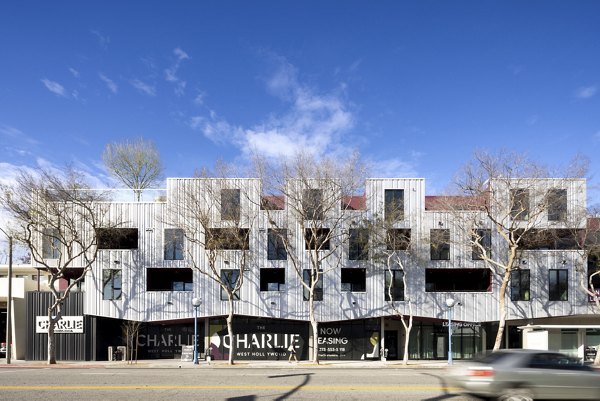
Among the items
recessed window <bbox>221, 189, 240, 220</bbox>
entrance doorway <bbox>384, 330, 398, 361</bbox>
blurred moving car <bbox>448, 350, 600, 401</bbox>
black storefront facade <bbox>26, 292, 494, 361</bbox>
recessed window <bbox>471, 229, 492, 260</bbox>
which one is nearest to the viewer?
blurred moving car <bbox>448, 350, 600, 401</bbox>

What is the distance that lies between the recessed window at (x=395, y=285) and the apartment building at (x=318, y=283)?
7 centimetres

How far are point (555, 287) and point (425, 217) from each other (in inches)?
376

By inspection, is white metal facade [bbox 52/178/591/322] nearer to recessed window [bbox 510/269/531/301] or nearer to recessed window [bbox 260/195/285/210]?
recessed window [bbox 510/269/531/301]

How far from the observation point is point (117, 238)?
33125 millimetres

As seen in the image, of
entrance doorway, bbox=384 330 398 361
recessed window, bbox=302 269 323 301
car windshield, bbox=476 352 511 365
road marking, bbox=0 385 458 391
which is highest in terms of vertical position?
car windshield, bbox=476 352 511 365

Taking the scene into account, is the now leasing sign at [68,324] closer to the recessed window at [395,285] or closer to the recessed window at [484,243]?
the recessed window at [395,285]

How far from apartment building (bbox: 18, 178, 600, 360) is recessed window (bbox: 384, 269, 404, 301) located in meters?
0.07

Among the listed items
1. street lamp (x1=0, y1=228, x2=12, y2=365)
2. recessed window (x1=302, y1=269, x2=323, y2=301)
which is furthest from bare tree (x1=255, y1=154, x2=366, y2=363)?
street lamp (x1=0, y1=228, x2=12, y2=365)

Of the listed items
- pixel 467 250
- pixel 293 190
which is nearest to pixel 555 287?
pixel 467 250

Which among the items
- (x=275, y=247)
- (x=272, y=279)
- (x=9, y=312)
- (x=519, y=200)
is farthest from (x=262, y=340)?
(x=519, y=200)

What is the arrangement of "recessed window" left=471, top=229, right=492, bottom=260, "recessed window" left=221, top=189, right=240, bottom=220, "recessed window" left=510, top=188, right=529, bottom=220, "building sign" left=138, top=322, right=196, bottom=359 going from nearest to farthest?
1. "recessed window" left=510, top=188, right=529, bottom=220
2. "recessed window" left=221, top=189, right=240, bottom=220
3. "recessed window" left=471, top=229, right=492, bottom=260
4. "building sign" left=138, top=322, right=196, bottom=359

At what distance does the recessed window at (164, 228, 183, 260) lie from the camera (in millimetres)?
33031

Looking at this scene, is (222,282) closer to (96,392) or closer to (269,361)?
(269,361)

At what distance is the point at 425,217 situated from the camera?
109 feet
